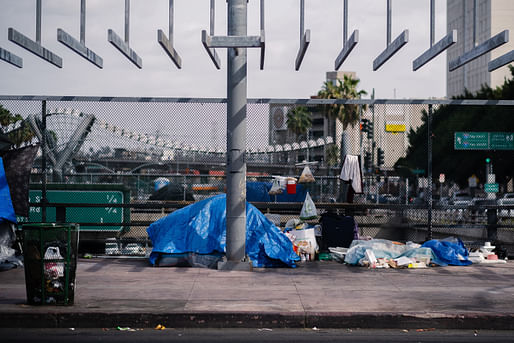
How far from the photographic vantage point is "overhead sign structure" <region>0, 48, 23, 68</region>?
9.67 m

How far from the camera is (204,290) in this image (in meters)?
8.53

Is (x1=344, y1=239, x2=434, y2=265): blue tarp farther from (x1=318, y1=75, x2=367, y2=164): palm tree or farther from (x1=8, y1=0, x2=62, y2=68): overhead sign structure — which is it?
(x1=318, y1=75, x2=367, y2=164): palm tree

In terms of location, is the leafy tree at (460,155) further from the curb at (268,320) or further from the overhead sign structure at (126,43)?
the curb at (268,320)

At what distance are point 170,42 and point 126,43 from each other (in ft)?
2.23

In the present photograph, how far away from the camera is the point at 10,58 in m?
Result: 9.88

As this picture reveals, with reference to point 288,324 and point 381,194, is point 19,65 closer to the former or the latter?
point 288,324

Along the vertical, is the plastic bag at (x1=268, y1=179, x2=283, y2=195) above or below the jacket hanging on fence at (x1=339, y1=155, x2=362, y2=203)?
below

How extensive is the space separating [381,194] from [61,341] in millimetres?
9567

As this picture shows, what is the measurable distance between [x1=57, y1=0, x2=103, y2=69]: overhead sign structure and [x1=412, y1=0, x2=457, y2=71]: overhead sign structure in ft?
17.0

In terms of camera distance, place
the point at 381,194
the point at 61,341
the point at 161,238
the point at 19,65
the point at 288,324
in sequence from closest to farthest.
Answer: the point at 61,341, the point at 288,324, the point at 19,65, the point at 161,238, the point at 381,194

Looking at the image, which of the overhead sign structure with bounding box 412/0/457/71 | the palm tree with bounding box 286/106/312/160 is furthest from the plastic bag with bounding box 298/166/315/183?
the overhead sign structure with bounding box 412/0/457/71

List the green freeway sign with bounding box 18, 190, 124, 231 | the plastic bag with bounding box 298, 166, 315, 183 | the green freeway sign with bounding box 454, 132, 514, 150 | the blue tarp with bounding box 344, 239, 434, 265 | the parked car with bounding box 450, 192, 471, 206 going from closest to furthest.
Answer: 1. the blue tarp with bounding box 344, 239, 434, 265
2. the green freeway sign with bounding box 454, 132, 514, 150
3. the plastic bag with bounding box 298, 166, 315, 183
4. the green freeway sign with bounding box 18, 190, 124, 231
5. the parked car with bounding box 450, 192, 471, 206

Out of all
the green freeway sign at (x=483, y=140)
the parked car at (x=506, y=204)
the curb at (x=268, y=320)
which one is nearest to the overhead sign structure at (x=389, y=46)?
the green freeway sign at (x=483, y=140)

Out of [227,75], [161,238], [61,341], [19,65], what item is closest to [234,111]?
[227,75]
